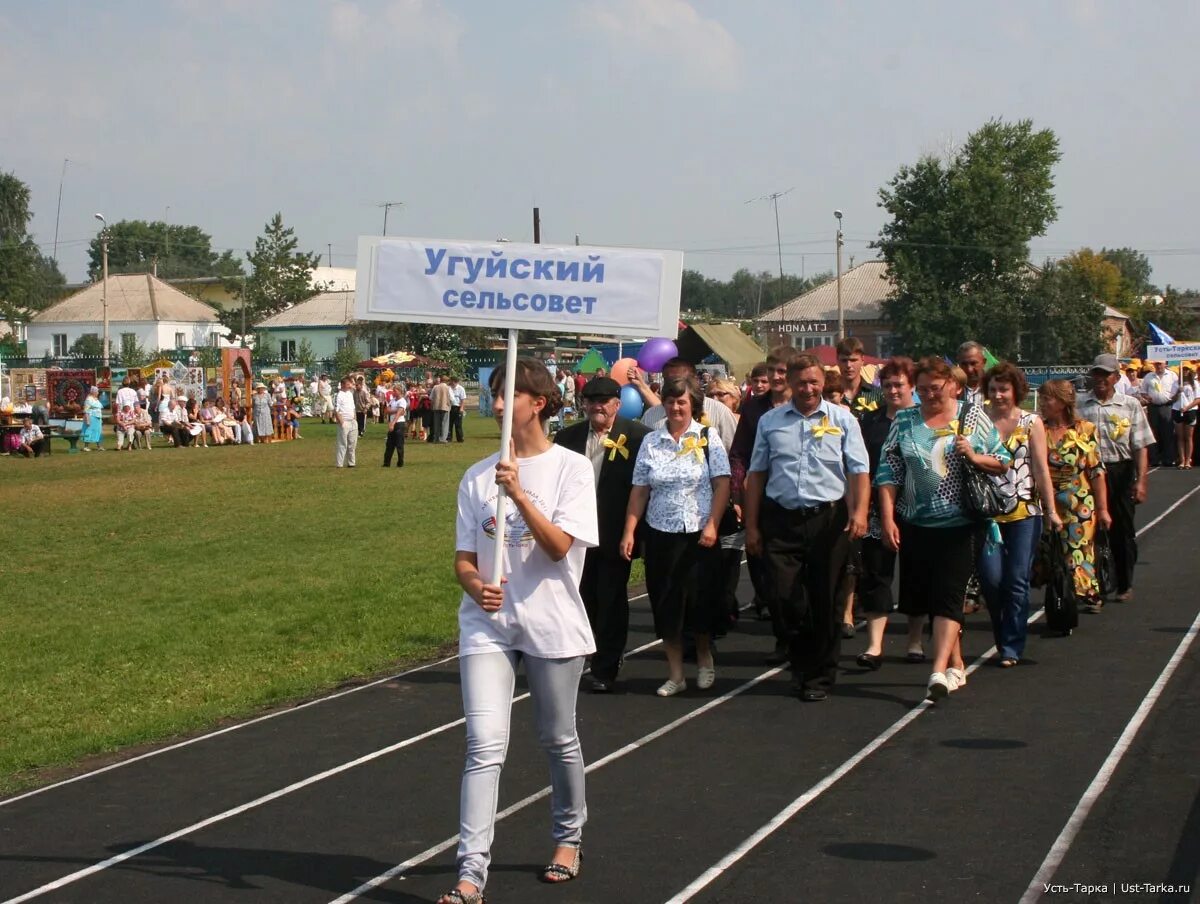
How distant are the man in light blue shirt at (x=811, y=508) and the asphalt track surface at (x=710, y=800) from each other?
1.34 ft

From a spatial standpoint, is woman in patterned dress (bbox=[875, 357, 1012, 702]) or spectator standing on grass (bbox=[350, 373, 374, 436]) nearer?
woman in patterned dress (bbox=[875, 357, 1012, 702])

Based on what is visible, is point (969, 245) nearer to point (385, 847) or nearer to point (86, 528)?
point (86, 528)

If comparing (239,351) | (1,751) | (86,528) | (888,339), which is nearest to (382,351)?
(888,339)

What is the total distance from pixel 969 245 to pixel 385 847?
86.6m

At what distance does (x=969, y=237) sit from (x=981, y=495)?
3285 inches

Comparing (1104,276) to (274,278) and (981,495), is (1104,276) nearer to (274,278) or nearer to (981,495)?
(274,278)

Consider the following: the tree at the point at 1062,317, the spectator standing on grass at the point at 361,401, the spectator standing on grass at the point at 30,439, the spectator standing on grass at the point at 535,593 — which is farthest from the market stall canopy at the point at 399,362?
the spectator standing on grass at the point at 535,593

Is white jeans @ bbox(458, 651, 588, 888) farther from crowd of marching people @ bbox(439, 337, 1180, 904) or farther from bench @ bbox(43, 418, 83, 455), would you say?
bench @ bbox(43, 418, 83, 455)

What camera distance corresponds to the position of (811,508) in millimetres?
8305

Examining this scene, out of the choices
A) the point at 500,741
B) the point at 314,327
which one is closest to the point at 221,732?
the point at 500,741

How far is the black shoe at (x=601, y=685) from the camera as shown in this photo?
8.84 meters

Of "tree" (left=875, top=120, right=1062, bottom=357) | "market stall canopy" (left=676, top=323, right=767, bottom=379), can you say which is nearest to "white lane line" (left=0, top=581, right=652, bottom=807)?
"market stall canopy" (left=676, top=323, right=767, bottom=379)

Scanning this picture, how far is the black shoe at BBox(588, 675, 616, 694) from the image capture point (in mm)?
8836

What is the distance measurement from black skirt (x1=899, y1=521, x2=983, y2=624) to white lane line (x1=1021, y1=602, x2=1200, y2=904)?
1.12 meters
